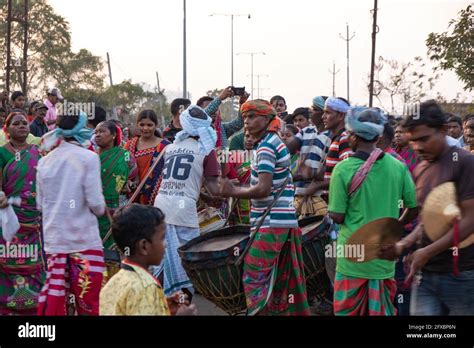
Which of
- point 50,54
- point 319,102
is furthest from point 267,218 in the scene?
point 50,54

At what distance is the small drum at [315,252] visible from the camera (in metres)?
7.36

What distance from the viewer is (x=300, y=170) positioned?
8805 mm

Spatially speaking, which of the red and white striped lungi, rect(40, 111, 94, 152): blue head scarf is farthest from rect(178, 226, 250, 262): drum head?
rect(40, 111, 94, 152): blue head scarf

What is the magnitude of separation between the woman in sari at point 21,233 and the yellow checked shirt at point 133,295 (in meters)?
3.57

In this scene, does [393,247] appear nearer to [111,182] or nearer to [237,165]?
[111,182]

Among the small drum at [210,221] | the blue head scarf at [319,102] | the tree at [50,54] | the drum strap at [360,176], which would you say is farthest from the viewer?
the tree at [50,54]

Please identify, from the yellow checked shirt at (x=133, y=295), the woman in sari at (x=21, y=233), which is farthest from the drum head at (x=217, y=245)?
the yellow checked shirt at (x=133, y=295)

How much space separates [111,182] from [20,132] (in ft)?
3.29

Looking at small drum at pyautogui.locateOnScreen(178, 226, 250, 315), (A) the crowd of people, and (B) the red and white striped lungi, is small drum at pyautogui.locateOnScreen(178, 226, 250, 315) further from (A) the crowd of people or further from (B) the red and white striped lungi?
(B) the red and white striped lungi

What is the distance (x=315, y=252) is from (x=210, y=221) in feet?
5.35

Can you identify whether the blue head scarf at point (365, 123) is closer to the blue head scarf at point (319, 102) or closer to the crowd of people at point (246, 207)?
the crowd of people at point (246, 207)

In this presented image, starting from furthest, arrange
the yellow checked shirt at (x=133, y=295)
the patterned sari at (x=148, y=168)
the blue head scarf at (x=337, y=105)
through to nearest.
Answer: the patterned sari at (x=148, y=168)
the blue head scarf at (x=337, y=105)
the yellow checked shirt at (x=133, y=295)

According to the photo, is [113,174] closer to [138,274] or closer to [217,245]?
[217,245]
